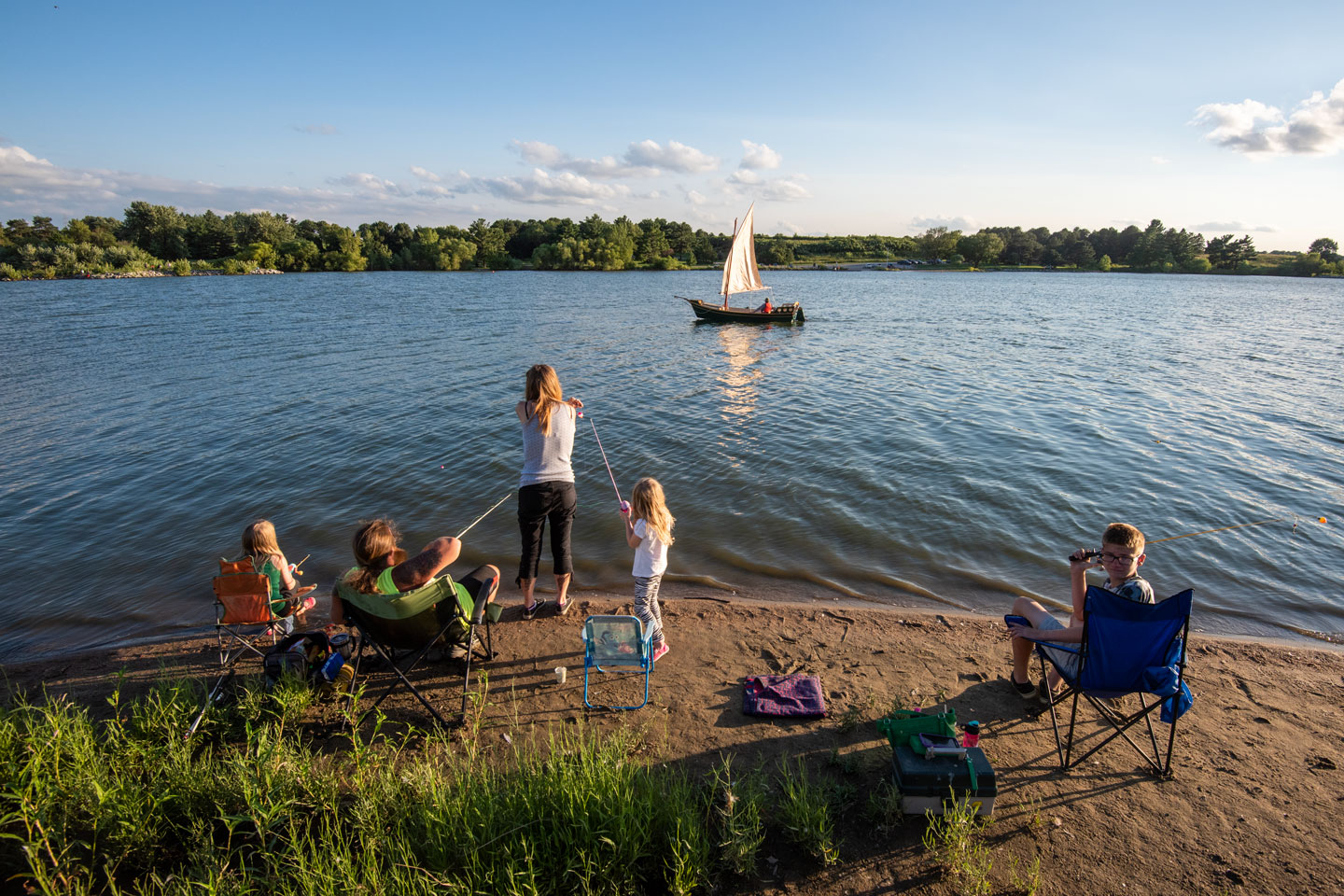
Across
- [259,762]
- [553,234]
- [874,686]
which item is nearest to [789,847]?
[874,686]

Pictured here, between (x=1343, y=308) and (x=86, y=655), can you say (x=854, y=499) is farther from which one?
(x=1343, y=308)

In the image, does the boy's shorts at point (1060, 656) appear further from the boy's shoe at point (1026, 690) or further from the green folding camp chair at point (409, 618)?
the green folding camp chair at point (409, 618)

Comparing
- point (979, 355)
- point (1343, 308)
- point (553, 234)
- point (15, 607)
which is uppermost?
point (553, 234)

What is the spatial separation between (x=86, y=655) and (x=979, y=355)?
27055 millimetres

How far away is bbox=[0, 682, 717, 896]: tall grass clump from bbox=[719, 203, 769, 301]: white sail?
34160 mm

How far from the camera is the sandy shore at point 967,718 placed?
11.2 feet

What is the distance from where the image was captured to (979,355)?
25250 millimetres

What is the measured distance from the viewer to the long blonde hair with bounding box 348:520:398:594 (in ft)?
14.0

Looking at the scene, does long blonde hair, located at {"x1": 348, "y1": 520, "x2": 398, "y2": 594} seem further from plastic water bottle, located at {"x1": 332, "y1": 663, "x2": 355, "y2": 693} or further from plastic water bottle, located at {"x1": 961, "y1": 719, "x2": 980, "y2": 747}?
plastic water bottle, located at {"x1": 961, "y1": 719, "x2": 980, "y2": 747}

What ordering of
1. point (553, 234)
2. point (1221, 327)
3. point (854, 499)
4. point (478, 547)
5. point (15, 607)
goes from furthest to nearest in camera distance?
point (553, 234), point (1221, 327), point (854, 499), point (478, 547), point (15, 607)

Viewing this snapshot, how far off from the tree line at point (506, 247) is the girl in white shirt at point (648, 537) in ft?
312

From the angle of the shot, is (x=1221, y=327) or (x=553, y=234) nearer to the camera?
(x=1221, y=327)

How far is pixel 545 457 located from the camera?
562 centimetres

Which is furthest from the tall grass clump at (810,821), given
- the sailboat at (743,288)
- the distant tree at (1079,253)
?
the distant tree at (1079,253)
